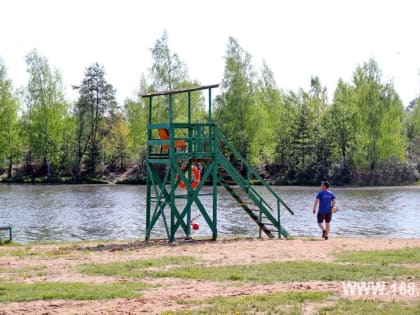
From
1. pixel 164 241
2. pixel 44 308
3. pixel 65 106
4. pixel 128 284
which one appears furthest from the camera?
A: pixel 65 106

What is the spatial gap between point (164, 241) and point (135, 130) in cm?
6181

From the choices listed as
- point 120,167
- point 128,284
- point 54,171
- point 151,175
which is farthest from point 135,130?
point 128,284

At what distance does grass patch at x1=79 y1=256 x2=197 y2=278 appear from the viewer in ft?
48.4

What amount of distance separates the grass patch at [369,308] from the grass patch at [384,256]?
4599 mm

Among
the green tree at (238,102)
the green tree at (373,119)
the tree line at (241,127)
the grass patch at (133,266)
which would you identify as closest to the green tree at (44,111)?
the tree line at (241,127)

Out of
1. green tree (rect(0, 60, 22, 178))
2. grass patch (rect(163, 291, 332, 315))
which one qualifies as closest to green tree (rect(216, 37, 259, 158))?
green tree (rect(0, 60, 22, 178))

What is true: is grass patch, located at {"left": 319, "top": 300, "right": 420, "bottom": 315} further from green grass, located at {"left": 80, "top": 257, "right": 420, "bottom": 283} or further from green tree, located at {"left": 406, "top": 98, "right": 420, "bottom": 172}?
green tree, located at {"left": 406, "top": 98, "right": 420, "bottom": 172}

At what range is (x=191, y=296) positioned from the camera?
12.1 meters

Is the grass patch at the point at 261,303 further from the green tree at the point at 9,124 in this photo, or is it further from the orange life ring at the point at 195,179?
the green tree at the point at 9,124

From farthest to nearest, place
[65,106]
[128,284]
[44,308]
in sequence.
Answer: [65,106] < [128,284] < [44,308]

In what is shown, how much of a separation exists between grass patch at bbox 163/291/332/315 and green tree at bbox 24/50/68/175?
72043 mm

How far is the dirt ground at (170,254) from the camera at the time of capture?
11.5 m

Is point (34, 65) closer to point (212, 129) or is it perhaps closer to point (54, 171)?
point (54, 171)

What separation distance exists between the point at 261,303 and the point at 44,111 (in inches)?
2885
